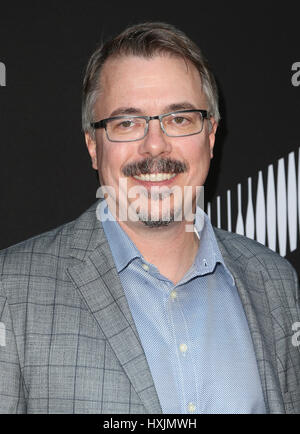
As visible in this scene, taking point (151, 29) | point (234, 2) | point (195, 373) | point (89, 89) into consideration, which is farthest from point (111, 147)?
point (234, 2)

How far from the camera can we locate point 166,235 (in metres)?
1.49

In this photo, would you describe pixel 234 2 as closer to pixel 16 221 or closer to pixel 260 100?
pixel 260 100

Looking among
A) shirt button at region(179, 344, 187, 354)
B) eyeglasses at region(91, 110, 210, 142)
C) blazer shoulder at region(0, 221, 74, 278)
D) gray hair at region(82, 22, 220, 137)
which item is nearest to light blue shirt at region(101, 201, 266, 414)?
shirt button at region(179, 344, 187, 354)

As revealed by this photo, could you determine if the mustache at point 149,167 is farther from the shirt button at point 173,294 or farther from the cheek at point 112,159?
the shirt button at point 173,294

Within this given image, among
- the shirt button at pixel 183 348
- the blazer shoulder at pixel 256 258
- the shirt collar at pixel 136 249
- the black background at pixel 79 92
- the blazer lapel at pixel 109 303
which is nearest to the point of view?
the blazer lapel at pixel 109 303

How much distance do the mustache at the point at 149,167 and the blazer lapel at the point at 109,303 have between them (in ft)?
0.57

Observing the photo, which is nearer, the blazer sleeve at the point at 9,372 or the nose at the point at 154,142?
the blazer sleeve at the point at 9,372

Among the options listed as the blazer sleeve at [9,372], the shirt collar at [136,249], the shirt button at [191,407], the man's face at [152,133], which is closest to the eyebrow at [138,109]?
the man's face at [152,133]

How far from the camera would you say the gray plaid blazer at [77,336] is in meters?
1.23

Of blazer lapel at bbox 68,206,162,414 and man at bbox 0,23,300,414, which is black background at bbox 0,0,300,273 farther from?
blazer lapel at bbox 68,206,162,414

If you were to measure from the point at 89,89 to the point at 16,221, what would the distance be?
50 centimetres

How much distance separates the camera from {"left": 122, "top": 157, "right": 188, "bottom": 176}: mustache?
1.39 metres
